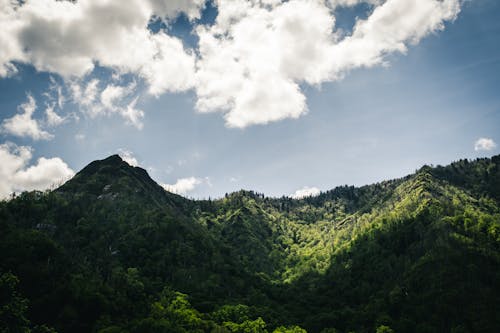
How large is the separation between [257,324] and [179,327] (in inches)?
1639

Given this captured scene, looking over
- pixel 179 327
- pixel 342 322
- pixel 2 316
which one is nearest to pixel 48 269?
pixel 179 327

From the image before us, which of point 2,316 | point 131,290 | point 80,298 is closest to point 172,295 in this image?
point 131,290

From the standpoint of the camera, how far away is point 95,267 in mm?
196750

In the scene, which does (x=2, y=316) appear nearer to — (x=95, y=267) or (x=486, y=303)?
(x=95, y=267)

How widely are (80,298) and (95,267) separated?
70.5 m

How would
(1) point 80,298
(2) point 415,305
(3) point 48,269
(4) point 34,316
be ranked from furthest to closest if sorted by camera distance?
1. (2) point 415,305
2. (3) point 48,269
3. (1) point 80,298
4. (4) point 34,316

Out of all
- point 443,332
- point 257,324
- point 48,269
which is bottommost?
point 443,332

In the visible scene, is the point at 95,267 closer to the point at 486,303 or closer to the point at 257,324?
the point at 257,324

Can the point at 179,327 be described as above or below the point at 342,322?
above

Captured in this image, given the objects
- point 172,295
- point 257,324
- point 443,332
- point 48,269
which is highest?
point 48,269

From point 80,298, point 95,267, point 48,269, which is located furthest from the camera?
point 95,267

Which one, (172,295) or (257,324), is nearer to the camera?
(257,324)

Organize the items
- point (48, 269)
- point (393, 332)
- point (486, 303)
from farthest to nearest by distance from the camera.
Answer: point (486, 303), point (393, 332), point (48, 269)

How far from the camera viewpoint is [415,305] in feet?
581
